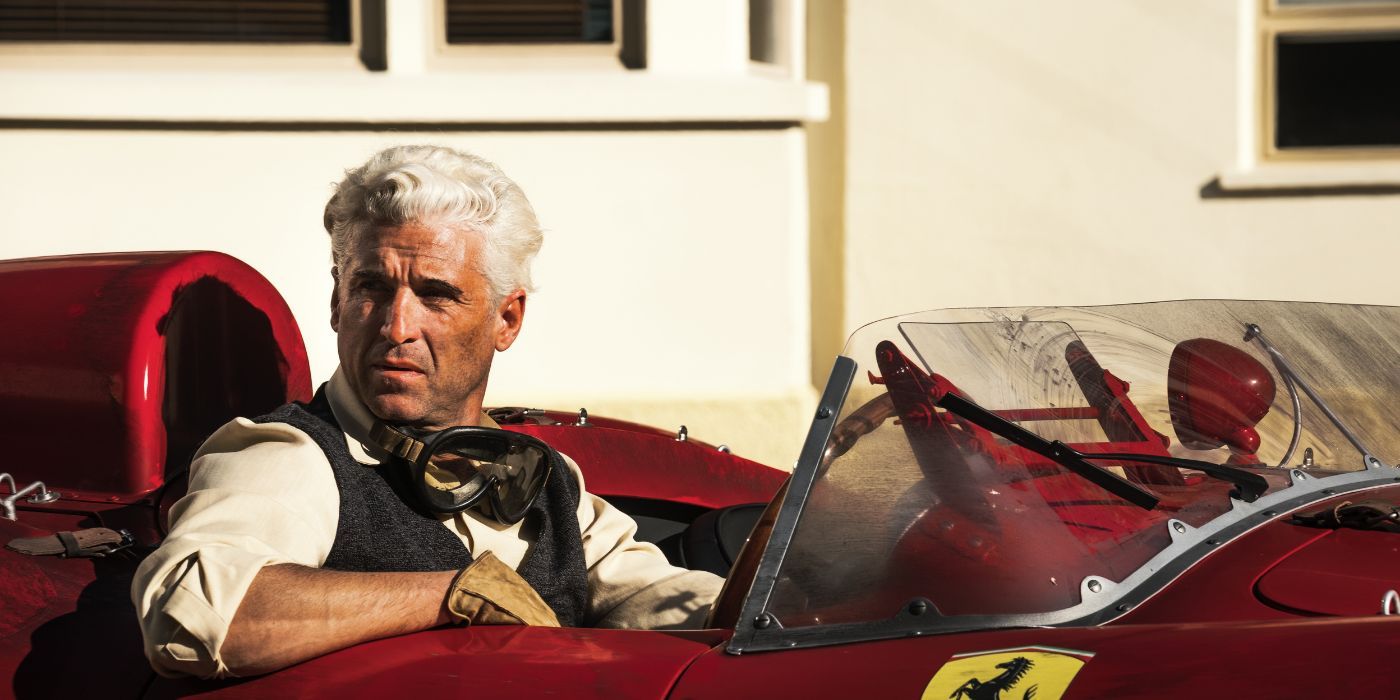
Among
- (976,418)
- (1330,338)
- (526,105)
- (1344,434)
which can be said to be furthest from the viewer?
(526,105)

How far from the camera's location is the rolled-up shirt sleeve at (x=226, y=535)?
1.65 meters

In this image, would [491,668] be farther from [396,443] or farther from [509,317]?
[509,317]

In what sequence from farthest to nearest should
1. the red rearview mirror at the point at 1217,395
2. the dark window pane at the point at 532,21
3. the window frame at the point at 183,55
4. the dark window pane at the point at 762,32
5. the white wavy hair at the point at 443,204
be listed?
the dark window pane at the point at 762,32
the dark window pane at the point at 532,21
the window frame at the point at 183,55
the white wavy hair at the point at 443,204
the red rearview mirror at the point at 1217,395

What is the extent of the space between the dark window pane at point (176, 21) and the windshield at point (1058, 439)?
13.0 feet

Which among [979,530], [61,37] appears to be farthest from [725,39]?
[979,530]

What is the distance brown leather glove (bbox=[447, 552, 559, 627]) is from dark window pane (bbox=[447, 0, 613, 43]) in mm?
3856

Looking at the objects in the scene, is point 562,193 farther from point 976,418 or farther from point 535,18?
point 976,418

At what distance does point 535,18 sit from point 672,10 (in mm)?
558

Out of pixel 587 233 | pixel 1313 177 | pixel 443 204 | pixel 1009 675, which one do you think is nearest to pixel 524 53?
pixel 587 233

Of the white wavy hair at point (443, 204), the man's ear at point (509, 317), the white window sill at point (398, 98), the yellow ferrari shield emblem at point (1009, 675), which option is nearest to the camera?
the yellow ferrari shield emblem at point (1009, 675)

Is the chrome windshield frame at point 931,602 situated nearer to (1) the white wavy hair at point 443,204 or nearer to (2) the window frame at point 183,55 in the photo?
(1) the white wavy hair at point 443,204

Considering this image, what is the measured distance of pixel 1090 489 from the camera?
1.75 meters

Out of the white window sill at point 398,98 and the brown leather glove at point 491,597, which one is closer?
the brown leather glove at point 491,597

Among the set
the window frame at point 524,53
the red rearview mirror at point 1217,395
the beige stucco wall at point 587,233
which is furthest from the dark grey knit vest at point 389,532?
the window frame at point 524,53
